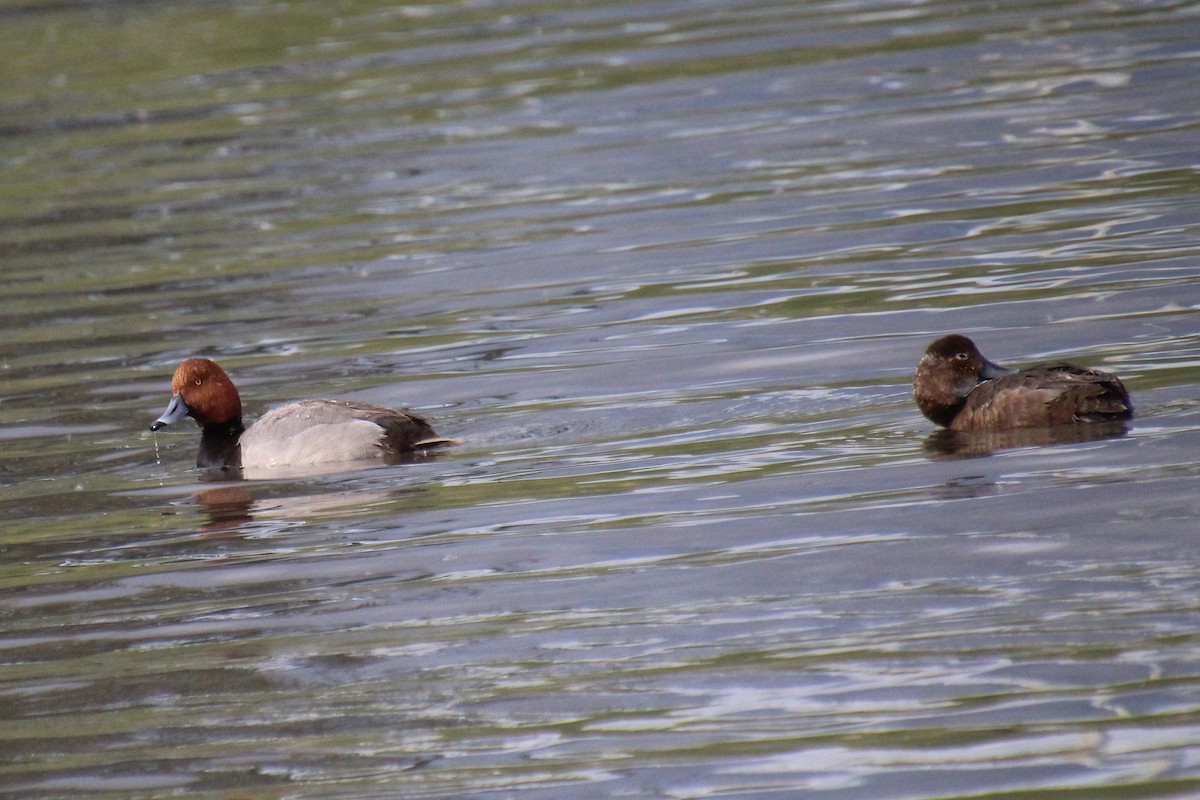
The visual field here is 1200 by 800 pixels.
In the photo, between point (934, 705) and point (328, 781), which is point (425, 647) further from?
point (934, 705)

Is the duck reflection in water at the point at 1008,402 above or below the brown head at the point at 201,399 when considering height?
below

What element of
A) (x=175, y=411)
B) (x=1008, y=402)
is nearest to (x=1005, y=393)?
(x=1008, y=402)

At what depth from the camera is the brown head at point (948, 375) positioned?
812cm

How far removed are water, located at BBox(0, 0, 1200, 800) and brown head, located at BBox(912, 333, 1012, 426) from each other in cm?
22

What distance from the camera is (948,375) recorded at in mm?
8125

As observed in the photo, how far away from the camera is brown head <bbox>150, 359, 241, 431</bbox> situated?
378 inches

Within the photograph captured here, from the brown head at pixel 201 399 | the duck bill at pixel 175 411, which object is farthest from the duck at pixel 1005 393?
the duck bill at pixel 175 411

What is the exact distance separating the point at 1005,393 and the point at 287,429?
136 inches

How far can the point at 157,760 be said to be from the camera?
588 centimetres

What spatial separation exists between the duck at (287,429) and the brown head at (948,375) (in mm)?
2319

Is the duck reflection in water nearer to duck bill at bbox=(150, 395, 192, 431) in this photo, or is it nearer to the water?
the water

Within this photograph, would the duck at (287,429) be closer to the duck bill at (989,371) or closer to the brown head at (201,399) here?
the brown head at (201,399)

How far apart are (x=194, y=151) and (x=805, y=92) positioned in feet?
20.3

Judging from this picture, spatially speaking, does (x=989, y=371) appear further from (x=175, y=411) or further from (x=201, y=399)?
(x=175, y=411)
